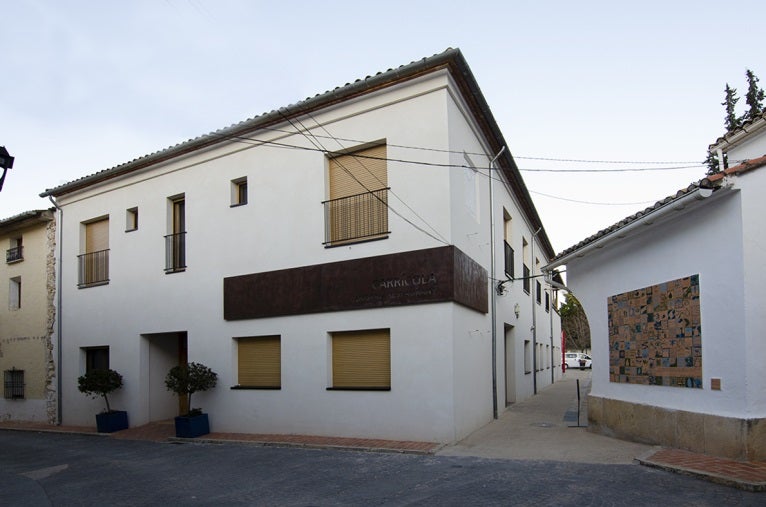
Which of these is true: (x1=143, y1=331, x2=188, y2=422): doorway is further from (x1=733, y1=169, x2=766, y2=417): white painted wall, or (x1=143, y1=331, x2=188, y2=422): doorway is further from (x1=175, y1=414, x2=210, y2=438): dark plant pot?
(x1=733, y1=169, x2=766, y2=417): white painted wall

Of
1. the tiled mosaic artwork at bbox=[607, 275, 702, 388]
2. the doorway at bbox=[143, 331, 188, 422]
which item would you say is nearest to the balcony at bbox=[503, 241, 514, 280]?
the tiled mosaic artwork at bbox=[607, 275, 702, 388]

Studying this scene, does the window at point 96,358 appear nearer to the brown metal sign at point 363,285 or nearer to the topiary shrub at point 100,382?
the topiary shrub at point 100,382

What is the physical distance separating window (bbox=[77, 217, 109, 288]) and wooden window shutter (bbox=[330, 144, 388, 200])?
23.7 feet

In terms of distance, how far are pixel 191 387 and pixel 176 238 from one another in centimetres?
372

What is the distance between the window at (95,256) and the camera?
1491cm

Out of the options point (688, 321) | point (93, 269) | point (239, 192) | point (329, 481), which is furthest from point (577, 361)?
point (329, 481)

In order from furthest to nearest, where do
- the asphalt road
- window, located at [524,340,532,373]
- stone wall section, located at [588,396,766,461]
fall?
window, located at [524,340,532,373] < stone wall section, located at [588,396,766,461] < the asphalt road

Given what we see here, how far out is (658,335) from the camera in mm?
8555

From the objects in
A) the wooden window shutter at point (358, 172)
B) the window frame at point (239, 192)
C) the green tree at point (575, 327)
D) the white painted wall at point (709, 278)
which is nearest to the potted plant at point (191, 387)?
the window frame at point (239, 192)

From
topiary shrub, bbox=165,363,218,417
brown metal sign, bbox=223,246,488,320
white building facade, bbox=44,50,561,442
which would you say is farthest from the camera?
topiary shrub, bbox=165,363,218,417

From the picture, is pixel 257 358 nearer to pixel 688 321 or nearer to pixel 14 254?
pixel 688 321

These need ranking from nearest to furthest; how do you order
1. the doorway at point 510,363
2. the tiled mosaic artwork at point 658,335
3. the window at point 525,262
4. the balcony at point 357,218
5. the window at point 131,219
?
the tiled mosaic artwork at point 658,335 < the balcony at point 357,218 < the window at point 131,219 < the doorway at point 510,363 < the window at point 525,262

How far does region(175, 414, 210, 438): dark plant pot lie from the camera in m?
11.5

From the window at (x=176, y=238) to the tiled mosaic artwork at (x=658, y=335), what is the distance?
9.03m
